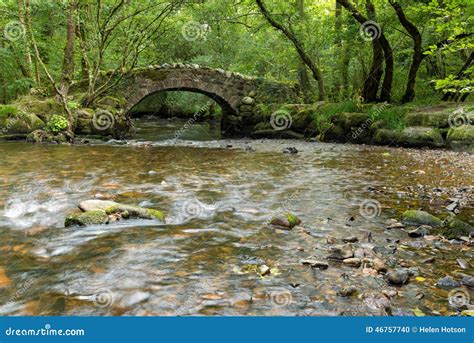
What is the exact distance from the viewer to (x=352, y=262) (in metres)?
3.38

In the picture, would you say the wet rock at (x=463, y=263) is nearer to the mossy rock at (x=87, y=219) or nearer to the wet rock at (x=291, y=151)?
the mossy rock at (x=87, y=219)

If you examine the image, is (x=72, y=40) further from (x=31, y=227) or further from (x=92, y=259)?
(x=92, y=259)

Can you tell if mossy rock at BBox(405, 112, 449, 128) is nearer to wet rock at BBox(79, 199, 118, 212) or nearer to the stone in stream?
the stone in stream

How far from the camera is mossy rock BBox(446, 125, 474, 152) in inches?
417

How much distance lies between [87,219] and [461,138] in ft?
33.2

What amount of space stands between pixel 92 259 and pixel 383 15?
42.8 feet

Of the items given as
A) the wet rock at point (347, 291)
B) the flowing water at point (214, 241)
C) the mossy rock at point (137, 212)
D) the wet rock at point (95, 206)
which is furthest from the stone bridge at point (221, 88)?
the wet rock at point (347, 291)

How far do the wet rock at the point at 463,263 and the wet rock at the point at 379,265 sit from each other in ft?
2.08

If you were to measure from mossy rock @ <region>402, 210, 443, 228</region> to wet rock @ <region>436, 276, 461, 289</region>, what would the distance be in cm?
143

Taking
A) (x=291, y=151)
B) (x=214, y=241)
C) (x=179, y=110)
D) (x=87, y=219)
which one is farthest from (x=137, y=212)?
(x=179, y=110)

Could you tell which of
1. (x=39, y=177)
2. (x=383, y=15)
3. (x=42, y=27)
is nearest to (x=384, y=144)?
(x=383, y=15)

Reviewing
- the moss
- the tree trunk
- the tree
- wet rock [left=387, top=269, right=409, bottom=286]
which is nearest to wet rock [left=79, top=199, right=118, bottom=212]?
the moss

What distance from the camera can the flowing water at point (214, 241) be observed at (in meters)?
2.79

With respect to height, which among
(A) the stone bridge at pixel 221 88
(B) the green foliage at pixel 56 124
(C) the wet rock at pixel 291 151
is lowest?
(C) the wet rock at pixel 291 151
